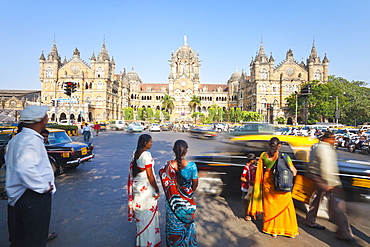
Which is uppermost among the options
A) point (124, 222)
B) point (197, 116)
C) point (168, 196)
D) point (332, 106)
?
point (332, 106)

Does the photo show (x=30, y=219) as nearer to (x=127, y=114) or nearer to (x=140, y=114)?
(x=127, y=114)

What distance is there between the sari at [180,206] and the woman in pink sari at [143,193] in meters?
0.32

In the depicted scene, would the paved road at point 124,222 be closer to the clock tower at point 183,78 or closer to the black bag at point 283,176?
the black bag at point 283,176

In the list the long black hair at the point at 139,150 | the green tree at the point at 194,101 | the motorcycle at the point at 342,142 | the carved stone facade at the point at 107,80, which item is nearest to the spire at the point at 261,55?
the carved stone facade at the point at 107,80

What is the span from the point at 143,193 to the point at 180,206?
637mm

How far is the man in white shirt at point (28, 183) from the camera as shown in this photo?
2.32 metres

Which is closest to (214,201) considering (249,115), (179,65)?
(249,115)

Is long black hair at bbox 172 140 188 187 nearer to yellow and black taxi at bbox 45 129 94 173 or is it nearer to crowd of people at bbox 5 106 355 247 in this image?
crowd of people at bbox 5 106 355 247

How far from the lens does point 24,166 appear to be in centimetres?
229

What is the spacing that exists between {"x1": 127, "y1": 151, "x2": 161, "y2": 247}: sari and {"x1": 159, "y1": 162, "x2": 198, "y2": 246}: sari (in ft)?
1.20

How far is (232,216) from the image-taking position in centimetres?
475

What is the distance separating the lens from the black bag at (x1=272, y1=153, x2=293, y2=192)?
365cm

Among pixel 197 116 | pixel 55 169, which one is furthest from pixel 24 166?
pixel 197 116

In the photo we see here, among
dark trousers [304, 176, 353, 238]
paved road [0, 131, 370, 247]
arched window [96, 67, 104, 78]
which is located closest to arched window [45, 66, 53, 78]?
arched window [96, 67, 104, 78]
